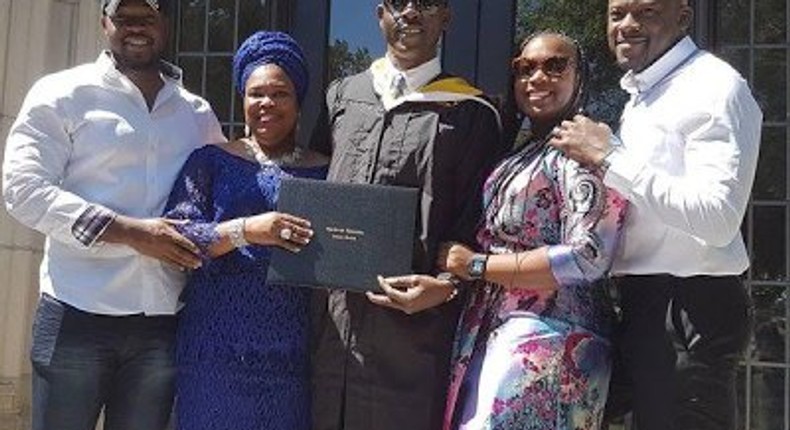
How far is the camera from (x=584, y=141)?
2.62 meters

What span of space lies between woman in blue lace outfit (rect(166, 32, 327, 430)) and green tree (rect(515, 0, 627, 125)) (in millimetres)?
1847

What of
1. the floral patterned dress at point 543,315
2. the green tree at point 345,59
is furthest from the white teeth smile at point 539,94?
the green tree at point 345,59

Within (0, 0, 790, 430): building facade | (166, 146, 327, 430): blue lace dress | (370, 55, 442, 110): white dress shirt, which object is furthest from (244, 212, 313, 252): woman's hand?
(0, 0, 790, 430): building facade

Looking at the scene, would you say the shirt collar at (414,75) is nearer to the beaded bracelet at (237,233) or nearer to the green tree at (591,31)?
the beaded bracelet at (237,233)

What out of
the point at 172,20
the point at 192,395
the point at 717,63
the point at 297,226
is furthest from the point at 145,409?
the point at 172,20

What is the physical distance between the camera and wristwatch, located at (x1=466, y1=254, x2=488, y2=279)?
2.72 m

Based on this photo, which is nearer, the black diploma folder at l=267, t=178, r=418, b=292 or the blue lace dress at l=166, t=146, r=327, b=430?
the black diploma folder at l=267, t=178, r=418, b=292

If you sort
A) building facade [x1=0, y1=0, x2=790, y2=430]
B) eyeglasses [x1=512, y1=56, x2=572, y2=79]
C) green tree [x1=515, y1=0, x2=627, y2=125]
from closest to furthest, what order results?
eyeglasses [x1=512, y1=56, x2=572, y2=79], building facade [x1=0, y1=0, x2=790, y2=430], green tree [x1=515, y1=0, x2=627, y2=125]

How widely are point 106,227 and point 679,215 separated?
1.56m

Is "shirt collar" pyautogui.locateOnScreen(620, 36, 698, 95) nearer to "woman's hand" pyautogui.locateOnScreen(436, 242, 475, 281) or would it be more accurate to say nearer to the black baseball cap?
"woman's hand" pyautogui.locateOnScreen(436, 242, 475, 281)

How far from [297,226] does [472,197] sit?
0.48 meters

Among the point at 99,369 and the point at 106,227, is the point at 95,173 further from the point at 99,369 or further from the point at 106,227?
the point at 99,369

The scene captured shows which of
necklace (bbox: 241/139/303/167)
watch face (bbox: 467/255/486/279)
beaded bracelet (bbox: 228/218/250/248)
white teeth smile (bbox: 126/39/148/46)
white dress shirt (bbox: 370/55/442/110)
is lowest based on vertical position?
watch face (bbox: 467/255/486/279)

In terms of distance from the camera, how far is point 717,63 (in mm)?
2635
